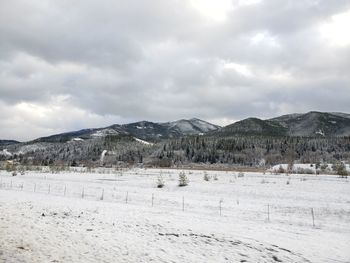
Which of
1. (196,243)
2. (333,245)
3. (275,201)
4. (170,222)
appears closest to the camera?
(196,243)

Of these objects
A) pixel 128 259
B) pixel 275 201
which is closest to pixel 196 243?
pixel 128 259

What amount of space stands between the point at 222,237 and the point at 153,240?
3646 millimetres

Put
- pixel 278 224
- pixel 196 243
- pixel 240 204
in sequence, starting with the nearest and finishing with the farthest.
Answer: pixel 196 243
pixel 278 224
pixel 240 204

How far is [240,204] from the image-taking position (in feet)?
113

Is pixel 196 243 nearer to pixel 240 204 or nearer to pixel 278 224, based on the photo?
pixel 278 224

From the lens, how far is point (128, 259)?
14.0 meters

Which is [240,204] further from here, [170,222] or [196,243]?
[196,243]

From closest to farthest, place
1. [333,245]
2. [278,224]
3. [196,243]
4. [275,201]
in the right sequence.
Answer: [196,243] → [333,245] → [278,224] → [275,201]

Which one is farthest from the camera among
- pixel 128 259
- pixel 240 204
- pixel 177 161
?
pixel 177 161

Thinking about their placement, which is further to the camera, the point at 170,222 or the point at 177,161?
the point at 177,161

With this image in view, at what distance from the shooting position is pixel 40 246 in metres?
15.2

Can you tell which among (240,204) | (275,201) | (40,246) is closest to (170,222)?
(40,246)

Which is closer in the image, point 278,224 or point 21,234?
point 21,234

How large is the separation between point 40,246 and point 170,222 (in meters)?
9.45
